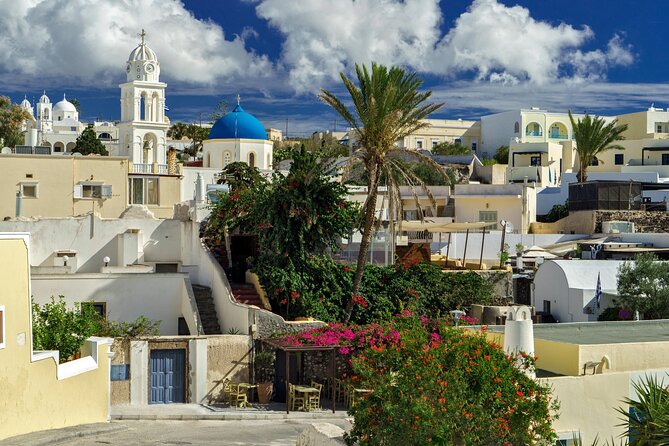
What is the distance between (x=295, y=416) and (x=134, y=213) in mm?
14546

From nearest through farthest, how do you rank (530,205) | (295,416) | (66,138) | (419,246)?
(295,416)
(419,246)
(530,205)
(66,138)

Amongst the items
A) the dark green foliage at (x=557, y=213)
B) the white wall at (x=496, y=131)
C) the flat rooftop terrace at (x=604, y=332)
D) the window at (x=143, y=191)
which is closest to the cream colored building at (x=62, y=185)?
the window at (x=143, y=191)

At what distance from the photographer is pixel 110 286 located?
29188 mm

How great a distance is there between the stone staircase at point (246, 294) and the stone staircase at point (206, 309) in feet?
3.07

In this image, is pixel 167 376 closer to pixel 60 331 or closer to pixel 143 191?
pixel 60 331

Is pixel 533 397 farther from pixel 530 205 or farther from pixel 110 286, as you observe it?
pixel 530 205

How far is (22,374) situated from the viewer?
1767 cm

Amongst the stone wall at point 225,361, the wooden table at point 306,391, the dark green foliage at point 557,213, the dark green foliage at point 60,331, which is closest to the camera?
the dark green foliage at point 60,331

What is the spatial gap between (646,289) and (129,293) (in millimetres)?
15661

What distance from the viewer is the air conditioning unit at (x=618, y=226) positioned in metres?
45.3

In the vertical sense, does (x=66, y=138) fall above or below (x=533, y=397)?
above

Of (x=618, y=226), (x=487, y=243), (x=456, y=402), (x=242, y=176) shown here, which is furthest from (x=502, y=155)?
(x=456, y=402)

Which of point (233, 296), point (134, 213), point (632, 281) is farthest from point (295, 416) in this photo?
point (134, 213)

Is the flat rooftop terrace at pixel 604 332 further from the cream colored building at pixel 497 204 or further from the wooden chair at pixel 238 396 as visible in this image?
the cream colored building at pixel 497 204
